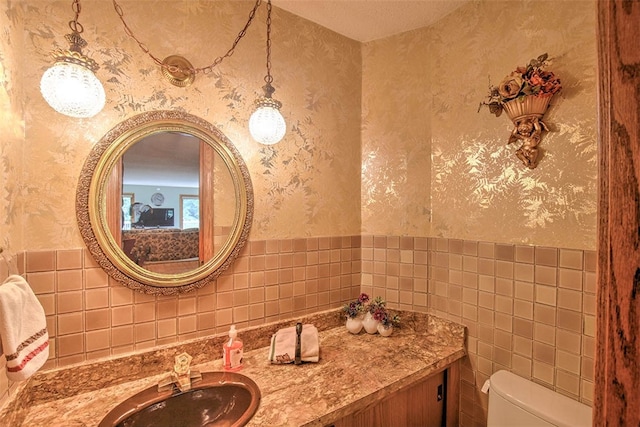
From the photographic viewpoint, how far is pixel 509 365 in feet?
4.11

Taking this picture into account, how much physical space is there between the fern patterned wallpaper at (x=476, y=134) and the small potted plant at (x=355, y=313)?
41cm

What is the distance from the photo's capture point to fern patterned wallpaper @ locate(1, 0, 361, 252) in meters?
0.96

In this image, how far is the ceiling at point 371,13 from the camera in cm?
140

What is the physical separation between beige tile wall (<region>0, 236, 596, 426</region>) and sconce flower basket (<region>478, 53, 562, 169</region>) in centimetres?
42

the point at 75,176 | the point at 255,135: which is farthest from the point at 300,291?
the point at 75,176

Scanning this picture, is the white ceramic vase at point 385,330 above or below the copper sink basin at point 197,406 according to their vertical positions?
above

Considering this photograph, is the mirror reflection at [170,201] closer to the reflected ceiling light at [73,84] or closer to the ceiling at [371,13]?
the reflected ceiling light at [73,84]

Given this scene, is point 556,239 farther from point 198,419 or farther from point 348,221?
point 198,419

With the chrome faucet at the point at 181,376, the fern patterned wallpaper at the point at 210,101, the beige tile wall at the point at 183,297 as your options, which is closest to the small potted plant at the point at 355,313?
the beige tile wall at the point at 183,297

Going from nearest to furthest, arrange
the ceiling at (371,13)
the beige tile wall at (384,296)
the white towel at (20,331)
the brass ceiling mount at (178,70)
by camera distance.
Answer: the white towel at (20,331), the beige tile wall at (384,296), the brass ceiling mount at (178,70), the ceiling at (371,13)

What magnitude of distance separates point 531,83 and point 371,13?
0.85m

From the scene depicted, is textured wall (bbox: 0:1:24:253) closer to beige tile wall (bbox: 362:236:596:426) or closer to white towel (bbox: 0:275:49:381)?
white towel (bbox: 0:275:49:381)

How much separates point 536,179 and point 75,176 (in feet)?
5.81

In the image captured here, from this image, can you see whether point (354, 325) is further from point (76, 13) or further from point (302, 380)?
point (76, 13)
